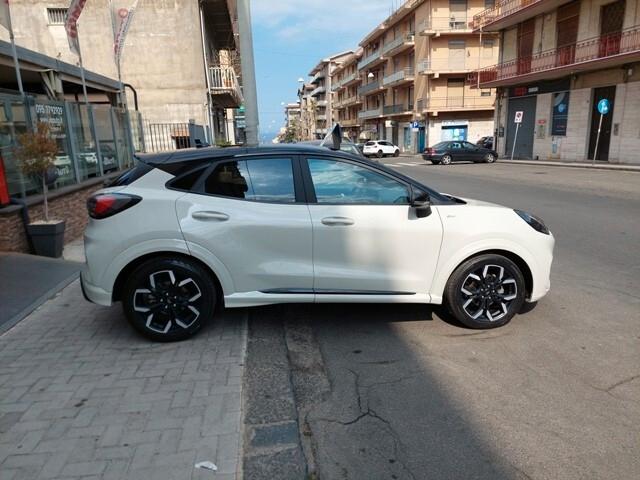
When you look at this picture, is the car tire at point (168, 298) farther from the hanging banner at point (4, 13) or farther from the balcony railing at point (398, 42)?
the balcony railing at point (398, 42)

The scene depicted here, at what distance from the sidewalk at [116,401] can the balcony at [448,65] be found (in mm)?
44215

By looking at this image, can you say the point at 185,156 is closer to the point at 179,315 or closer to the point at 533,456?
the point at 179,315

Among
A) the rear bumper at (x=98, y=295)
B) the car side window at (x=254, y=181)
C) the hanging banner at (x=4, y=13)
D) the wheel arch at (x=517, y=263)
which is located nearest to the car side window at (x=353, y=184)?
the car side window at (x=254, y=181)

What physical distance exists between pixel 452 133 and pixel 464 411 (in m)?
46.5

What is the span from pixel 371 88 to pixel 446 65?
Answer: 1879 cm

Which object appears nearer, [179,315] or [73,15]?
[179,315]

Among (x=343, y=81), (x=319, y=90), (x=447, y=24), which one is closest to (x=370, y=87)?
(x=447, y=24)

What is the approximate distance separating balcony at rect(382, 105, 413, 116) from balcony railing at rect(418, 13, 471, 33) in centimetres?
891

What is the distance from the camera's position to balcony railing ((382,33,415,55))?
47.8 m

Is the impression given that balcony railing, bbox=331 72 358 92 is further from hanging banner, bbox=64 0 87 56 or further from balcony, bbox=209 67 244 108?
hanging banner, bbox=64 0 87 56

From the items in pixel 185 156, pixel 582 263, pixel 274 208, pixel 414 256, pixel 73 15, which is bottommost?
pixel 582 263

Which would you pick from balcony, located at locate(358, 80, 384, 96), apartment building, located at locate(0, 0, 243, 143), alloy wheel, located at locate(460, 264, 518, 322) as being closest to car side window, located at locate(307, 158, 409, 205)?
alloy wheel, located at locate(460, 264, 518, 322)

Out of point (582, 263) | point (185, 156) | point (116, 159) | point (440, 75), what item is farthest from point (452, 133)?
point (185, 156)

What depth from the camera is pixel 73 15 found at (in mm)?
9602
